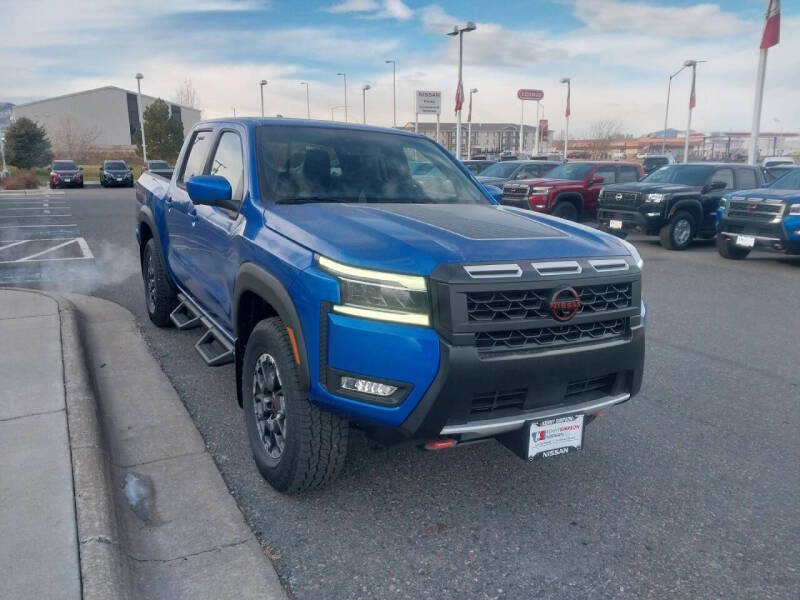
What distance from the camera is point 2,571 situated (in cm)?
253

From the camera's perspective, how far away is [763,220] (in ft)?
35.8

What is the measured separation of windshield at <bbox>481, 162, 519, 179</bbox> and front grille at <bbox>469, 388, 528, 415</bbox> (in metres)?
15.7

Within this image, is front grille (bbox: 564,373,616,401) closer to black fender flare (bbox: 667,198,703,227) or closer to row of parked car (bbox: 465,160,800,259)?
row of parked car (bbox: 465,160,800,259)

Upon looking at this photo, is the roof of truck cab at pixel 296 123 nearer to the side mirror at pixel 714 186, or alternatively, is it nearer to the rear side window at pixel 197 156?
the rear side window at pixel 197 156

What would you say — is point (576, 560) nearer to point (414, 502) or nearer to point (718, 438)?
point (414, 502)

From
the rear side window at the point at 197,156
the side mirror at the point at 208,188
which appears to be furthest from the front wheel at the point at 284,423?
the rear side window at the point at 197,156

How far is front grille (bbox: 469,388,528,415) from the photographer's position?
280 cm

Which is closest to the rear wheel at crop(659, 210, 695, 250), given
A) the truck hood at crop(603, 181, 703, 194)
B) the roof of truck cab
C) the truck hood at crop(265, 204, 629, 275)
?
the truck hood at crop(603, 181, 703, 194)

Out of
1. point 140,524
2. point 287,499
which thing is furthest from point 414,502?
point 140,524

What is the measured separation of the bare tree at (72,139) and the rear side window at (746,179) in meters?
69.6

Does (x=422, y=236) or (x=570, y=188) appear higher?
(x=422, y=236)

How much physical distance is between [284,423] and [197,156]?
8.96 feet

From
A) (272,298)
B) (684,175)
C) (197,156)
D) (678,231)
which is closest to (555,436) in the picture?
(272,298)

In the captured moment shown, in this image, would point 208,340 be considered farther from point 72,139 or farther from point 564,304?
point 72,139
